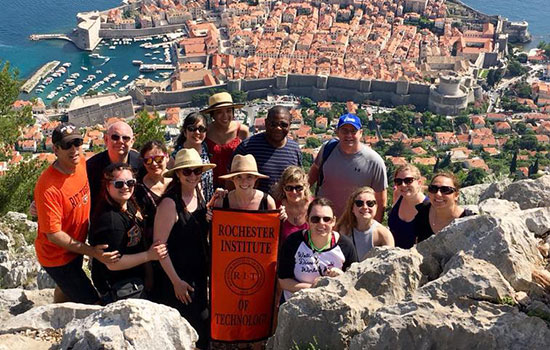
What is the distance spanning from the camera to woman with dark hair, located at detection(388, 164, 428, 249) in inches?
139

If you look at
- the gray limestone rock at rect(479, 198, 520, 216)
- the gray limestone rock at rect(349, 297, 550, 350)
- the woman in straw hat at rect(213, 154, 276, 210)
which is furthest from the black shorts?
the gray limestone rock at rect(479, 198, 520, 216)

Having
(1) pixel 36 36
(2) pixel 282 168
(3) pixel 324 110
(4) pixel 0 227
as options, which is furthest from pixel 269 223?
(1) pixel 36 36

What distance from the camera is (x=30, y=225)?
681cm

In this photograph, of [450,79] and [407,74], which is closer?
[450,79]

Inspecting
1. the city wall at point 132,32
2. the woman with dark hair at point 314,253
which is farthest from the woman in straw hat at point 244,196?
the city wall at point 132,32

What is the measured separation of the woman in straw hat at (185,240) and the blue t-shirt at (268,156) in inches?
23.4

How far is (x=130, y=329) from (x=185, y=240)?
86cm

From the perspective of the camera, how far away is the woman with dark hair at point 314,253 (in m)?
2.98

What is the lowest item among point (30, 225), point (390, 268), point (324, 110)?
point (324, 110)

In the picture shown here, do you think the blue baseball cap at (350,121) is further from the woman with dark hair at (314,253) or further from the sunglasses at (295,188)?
the woman with dark hair at (314,253)

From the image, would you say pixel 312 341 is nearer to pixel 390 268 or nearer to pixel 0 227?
pixel 390 268

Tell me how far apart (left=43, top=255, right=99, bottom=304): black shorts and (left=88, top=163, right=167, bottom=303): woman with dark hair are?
0.71 ft

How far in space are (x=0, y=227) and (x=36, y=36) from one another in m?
33.9

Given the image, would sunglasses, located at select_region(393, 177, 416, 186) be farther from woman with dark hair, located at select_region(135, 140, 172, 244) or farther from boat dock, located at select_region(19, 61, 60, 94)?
boat dock, located at select_region(19, 61, 60, 94)
